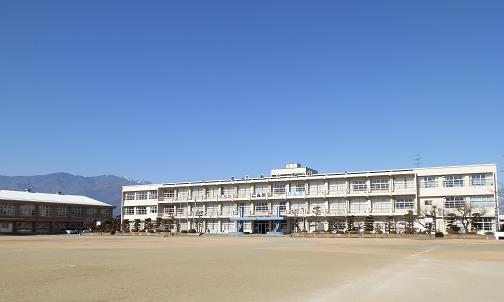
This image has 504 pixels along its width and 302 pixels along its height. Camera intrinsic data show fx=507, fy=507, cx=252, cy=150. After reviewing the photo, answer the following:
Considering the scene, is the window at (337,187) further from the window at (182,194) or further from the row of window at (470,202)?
the window at (182,194)

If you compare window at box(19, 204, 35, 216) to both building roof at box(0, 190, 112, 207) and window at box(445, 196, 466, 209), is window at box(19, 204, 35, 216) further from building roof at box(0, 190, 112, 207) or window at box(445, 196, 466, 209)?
window at box(445, 196, 466, 209)

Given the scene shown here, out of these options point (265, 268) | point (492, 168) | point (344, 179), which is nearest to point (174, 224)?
point (344, 179)

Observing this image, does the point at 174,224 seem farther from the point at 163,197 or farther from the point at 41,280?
the point at 41,280

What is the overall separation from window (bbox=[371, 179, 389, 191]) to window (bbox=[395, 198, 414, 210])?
3.30 metres

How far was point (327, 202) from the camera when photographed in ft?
319

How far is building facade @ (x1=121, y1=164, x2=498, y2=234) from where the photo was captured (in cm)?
8288

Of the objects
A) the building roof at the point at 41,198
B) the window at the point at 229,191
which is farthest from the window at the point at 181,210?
the building roof at the point at 41,198

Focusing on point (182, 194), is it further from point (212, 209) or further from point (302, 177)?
point (302, 177)

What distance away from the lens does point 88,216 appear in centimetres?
12769

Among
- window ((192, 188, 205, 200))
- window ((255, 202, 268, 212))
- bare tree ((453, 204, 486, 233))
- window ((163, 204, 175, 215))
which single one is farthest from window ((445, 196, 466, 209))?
window ((163, 204, 175, 215))

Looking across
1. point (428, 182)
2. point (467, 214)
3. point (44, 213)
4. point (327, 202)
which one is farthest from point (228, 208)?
point (467, 214)

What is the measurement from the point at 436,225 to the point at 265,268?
71422 millimetres

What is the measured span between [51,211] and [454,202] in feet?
286

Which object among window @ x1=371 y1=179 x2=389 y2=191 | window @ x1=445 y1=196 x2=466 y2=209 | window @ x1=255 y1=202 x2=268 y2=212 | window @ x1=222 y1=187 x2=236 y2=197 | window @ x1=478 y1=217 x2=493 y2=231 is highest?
window @ x1=371 y1=179 x2=389 y2=191
